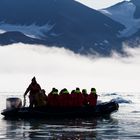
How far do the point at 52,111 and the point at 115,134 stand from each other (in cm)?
1200

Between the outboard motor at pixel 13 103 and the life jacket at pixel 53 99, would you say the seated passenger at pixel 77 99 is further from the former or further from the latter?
the outboard motor at pixel 13 103

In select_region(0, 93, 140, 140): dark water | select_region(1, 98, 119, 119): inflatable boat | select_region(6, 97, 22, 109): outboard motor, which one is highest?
select_region(6, 97, 22, 109): outboard motor

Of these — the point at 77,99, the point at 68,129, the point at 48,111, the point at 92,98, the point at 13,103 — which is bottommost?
the point at 68,129

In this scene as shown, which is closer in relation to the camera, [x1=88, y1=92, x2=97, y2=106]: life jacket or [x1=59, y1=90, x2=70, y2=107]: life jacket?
[x1=59, y1=90, x2=70, y2=107]: life jacket

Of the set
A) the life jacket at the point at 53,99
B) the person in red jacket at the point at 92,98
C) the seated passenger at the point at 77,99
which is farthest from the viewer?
the person in red jacket at the point at 92,98

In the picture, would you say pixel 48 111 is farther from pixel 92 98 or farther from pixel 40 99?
pixel 92 98

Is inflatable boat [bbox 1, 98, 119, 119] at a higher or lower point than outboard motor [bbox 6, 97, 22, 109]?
lower

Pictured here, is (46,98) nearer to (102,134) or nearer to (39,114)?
(39,114)

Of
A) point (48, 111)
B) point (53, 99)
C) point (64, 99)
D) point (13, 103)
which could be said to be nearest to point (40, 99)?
point (53, 99)

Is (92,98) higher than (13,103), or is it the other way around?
(92,98)

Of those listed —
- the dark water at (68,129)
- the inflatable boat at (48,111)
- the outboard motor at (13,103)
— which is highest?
the outboard motor at (13,103)

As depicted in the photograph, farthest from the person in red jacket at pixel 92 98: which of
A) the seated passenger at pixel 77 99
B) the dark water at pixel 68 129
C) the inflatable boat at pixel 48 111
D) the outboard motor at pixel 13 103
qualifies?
the outboard motor at pixel 13 103

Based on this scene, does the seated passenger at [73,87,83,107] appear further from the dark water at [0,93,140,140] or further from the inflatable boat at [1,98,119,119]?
the dark water at [0,93,140,140]

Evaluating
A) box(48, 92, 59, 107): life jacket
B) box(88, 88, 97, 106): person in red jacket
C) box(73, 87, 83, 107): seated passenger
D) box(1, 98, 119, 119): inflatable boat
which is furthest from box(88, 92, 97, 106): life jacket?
box(48, 92, 59, 107): life jacket
